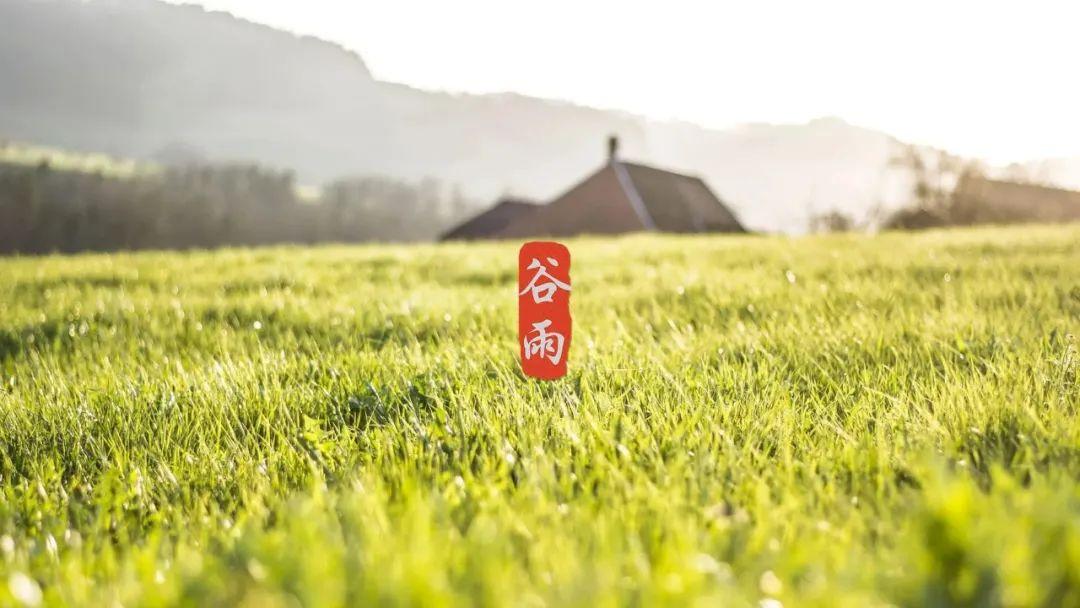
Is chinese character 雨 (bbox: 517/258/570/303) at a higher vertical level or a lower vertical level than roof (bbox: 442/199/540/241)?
lower

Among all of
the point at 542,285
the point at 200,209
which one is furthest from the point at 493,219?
the point at 542,285

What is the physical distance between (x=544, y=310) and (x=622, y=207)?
1253 inches

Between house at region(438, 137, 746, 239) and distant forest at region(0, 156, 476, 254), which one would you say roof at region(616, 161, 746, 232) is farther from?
distant forest at region(0, 156, 476, 254)

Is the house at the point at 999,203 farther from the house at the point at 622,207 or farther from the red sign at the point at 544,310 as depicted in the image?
the red sign at the point at 544,310

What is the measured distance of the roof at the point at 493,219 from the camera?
51362 millimetres

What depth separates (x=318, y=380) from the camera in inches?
140

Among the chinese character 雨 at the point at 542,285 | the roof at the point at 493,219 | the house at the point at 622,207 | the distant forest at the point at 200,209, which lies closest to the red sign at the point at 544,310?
the chinese character 雨 at the point at 542,285

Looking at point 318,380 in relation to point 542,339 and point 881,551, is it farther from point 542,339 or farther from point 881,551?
point 881,551

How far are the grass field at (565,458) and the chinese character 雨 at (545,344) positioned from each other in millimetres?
143

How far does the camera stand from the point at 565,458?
2174 mm

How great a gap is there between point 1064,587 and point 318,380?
9.96 feet

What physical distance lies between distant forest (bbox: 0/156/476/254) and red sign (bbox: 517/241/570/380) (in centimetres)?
4722

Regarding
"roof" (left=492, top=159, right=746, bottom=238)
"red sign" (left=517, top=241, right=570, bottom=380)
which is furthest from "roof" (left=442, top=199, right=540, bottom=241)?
"red sign" (left=517, top=241, right=570, bottom=380)

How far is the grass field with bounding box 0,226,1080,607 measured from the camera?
1281 millimetres
